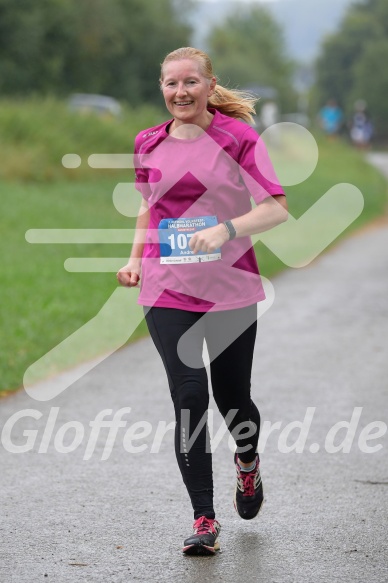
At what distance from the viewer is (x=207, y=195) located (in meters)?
4.98

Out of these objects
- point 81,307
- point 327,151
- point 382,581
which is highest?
point 327,151

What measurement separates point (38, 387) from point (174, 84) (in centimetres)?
418

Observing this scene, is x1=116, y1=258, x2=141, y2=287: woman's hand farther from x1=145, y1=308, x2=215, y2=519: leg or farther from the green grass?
the green grass

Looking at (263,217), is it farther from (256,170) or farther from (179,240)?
(179,240)

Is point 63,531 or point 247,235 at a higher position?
point 247,235

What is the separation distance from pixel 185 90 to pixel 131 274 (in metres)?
0.77

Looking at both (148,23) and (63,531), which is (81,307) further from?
(148,23)

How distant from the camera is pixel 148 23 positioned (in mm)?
67562

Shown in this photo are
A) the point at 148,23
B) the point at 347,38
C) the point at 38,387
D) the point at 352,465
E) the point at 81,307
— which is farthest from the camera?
the point at 347,38

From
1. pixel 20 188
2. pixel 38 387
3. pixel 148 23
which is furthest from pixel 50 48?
pixel 38 387

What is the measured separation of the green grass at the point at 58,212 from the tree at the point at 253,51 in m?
39.5

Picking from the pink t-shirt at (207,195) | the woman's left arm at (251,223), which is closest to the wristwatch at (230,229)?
the woman's left arm at (251,223)

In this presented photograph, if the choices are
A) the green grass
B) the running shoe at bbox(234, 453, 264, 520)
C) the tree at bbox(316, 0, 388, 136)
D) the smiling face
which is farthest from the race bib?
the tree at bbox(316, 0, 388, 136)

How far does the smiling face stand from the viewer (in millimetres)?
5004
